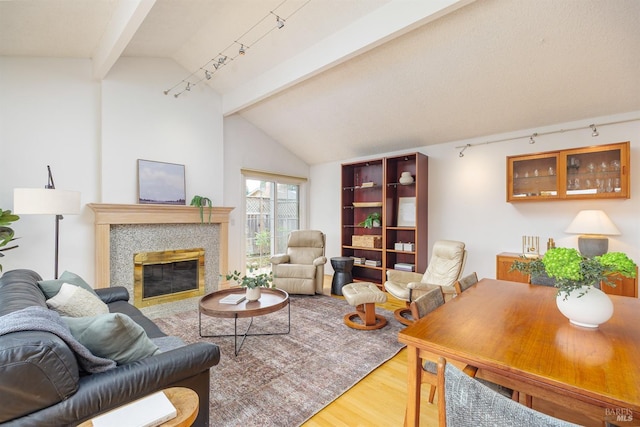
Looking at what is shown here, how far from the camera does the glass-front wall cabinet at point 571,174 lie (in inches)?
126

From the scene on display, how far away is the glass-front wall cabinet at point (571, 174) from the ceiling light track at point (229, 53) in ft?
10.8

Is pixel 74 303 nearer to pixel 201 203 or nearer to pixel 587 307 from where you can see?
pixel 201 203

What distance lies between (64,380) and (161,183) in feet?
11.4

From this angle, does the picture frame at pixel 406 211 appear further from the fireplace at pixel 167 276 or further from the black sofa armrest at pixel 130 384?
the black sofa armrest at pixel 130 384

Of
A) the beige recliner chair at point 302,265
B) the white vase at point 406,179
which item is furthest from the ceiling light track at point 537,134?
the beige recliner chair at point 302,265

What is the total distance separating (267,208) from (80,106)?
10.2 ft

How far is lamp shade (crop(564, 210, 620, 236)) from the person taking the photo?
10.3ft

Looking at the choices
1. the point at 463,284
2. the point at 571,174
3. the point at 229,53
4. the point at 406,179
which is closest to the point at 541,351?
the point at 463,284

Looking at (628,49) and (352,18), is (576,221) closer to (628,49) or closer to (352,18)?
(628,49)

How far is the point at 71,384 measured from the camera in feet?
3.57

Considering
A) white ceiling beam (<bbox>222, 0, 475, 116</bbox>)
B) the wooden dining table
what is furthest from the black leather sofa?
white ceiling beam (<bbox>222, 0, 475, 116</bbox>)

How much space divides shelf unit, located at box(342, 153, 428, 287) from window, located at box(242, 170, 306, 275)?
4.11ft

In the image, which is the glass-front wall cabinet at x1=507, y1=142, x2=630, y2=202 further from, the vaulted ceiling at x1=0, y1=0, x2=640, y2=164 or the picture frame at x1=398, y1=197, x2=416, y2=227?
the picture frame at x1=398, y1=197, x2=416, y2=227

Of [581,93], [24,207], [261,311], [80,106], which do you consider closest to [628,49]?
[581,93]
